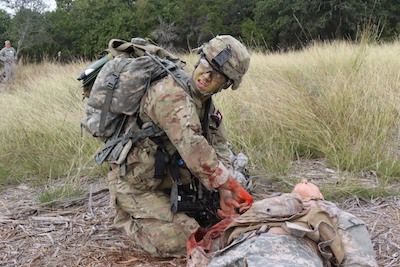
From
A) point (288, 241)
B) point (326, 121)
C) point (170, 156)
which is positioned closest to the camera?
point (288, 241)

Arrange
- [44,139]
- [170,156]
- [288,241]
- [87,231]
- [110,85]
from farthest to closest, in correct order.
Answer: [44,139] → [87,231] → [170,156] → [110,85] → [288,241]

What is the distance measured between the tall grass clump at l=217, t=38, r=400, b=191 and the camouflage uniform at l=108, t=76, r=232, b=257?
108 cm

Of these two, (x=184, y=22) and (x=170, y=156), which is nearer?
(x=170, y=156)

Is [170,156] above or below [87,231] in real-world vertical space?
above

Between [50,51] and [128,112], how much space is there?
22200 millimetres

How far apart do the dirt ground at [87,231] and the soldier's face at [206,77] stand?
3.33 feet

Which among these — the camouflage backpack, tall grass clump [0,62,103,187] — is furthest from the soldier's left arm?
tall grass clump [0,62,103,187]

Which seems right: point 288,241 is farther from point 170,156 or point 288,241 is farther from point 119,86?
point 119,86

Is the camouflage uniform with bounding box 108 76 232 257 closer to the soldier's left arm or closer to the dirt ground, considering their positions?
the soldier's left arm

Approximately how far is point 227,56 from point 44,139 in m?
3.14

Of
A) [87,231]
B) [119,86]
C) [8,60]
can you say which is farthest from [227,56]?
[8,60]

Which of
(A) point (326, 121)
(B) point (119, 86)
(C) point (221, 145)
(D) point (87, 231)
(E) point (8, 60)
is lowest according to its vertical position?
(A) point (326, 121)

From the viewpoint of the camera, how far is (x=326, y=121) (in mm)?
4133

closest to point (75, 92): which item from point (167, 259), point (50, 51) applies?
point (167, 259)
